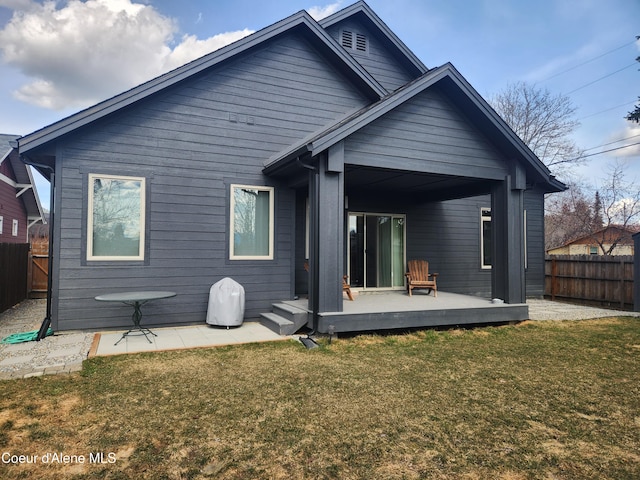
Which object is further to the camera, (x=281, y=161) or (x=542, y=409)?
(x=281, y=161)

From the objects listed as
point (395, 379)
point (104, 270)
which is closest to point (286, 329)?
point (395, 379)

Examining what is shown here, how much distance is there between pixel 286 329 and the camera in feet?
20.8

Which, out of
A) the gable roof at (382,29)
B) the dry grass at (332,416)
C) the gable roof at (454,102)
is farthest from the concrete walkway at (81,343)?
the gable roof at (382,29)

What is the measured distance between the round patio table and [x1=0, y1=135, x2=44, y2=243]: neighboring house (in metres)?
10.4

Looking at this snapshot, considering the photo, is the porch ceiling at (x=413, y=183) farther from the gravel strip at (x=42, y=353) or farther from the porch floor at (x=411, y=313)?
the gravel strip at (x=42, y=353)

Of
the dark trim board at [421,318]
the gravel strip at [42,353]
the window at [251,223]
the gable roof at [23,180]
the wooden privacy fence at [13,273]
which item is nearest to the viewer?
the gravel strip at [42,353]

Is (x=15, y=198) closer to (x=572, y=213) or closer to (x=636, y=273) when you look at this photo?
(x=636, y=273)

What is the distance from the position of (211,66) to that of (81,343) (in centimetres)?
503

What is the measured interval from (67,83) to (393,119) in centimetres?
2703

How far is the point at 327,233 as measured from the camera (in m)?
6.13

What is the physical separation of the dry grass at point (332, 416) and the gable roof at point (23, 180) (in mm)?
12504

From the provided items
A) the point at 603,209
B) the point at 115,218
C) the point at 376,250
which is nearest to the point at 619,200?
the point at 603,209

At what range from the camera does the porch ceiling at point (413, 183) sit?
24.7 ft

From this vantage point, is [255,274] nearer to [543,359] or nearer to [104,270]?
[104,270]
